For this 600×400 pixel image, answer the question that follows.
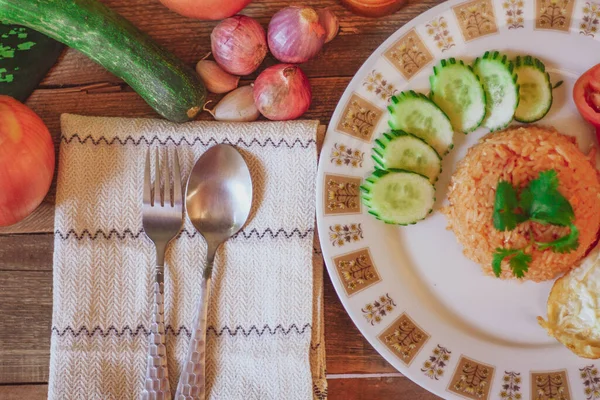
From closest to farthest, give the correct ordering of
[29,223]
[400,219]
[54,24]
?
1. [54,24]
2. [400,219]
3. [29,223]

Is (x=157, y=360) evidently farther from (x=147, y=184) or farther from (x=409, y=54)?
(x=409, y=54)

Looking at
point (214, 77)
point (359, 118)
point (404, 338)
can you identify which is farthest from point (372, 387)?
point (214, 77)

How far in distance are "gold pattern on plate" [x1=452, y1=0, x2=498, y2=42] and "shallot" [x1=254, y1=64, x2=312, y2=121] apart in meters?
0.48

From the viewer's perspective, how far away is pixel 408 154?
160 centimetres

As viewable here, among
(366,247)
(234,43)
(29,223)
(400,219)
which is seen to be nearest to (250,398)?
(366,247)

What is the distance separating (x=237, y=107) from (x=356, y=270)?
2.00ft

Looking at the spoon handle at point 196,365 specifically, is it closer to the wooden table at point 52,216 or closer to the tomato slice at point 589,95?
the wooden table at point 52,216

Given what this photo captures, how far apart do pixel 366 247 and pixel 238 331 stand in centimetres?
46

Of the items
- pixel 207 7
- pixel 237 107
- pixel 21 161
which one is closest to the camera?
pixel 21 161

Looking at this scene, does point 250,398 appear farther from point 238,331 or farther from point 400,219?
point 400,219

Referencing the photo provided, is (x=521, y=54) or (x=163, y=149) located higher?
(x=521, y=54)

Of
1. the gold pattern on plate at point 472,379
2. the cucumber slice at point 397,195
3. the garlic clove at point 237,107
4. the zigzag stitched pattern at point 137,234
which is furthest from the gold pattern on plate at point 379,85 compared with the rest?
the gold pattern on plate at point 472,379

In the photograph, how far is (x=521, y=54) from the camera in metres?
1.65

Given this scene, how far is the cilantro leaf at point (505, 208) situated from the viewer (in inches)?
59.9
